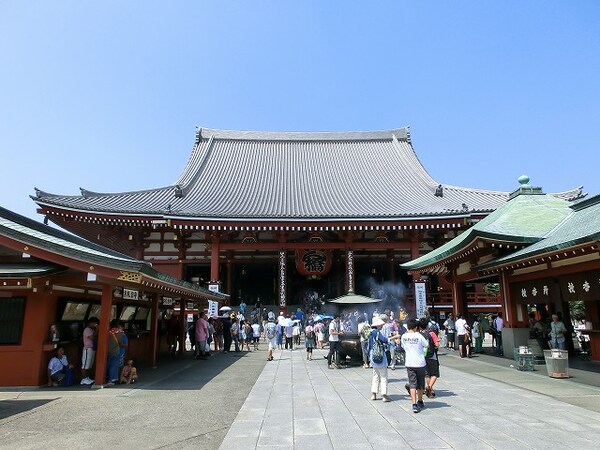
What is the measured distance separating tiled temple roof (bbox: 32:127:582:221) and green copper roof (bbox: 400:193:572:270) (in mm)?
5557

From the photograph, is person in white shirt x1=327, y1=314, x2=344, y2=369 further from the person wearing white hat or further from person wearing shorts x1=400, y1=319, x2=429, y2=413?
person wearing shorts x1=400, y1=319, x2=429, y2=413

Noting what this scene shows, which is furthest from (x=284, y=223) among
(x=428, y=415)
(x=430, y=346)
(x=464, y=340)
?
(x=428, y=415)

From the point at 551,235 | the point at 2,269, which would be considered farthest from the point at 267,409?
the point at 551,235

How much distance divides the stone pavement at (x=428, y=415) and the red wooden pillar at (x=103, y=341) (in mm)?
3585

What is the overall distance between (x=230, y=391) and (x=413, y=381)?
426 centimetres

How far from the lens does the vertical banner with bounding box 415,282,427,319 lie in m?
21.8

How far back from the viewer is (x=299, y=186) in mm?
29312

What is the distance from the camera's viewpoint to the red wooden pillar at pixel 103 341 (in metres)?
10.1

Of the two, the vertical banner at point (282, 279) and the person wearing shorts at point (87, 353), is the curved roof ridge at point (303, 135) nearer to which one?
the vertical banner at point (282, 279)

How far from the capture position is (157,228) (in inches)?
944

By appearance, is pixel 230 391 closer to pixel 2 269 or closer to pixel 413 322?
pixel 413 322

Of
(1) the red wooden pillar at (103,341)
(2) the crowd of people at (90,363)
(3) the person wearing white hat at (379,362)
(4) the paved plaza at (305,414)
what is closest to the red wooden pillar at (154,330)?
(4) the paved plaza at (305,414)

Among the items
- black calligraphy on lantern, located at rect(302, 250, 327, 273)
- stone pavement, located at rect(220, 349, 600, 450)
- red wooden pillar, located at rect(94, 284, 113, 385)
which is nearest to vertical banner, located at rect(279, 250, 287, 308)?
black calligraphy on lantern, located at rect(302, 250, 327, 273)

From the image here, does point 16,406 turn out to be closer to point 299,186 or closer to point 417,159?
point 299,186
